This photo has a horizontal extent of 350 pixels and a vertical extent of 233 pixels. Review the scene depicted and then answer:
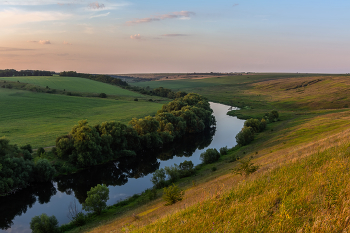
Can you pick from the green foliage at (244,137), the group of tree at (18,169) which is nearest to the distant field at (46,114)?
the group of tree at (18,169)

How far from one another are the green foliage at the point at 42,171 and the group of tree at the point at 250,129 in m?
39.0

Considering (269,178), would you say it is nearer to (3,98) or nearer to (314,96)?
(3,98)

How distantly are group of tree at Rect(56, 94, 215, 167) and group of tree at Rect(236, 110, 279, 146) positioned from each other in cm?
1617

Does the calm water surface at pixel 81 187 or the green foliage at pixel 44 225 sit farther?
the calm water surface at pixel 81 187

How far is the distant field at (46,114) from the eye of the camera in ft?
179

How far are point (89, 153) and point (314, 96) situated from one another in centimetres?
12340

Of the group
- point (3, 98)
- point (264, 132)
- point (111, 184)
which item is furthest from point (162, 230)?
point (3, 98)

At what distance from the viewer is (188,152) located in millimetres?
55719

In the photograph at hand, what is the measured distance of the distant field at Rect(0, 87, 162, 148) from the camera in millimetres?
54531

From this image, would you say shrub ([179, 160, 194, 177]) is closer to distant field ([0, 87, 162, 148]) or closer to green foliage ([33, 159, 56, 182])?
green foliage ([33, 159, 56, 182])

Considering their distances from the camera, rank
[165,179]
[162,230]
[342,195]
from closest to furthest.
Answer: [342,195]
[162,230]
[165,179]

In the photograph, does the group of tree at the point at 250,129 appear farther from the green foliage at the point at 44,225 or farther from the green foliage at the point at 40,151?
the green foliage at the point at 40,151

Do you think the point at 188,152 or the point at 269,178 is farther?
the point at 188,152

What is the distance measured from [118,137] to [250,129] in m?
32.9
